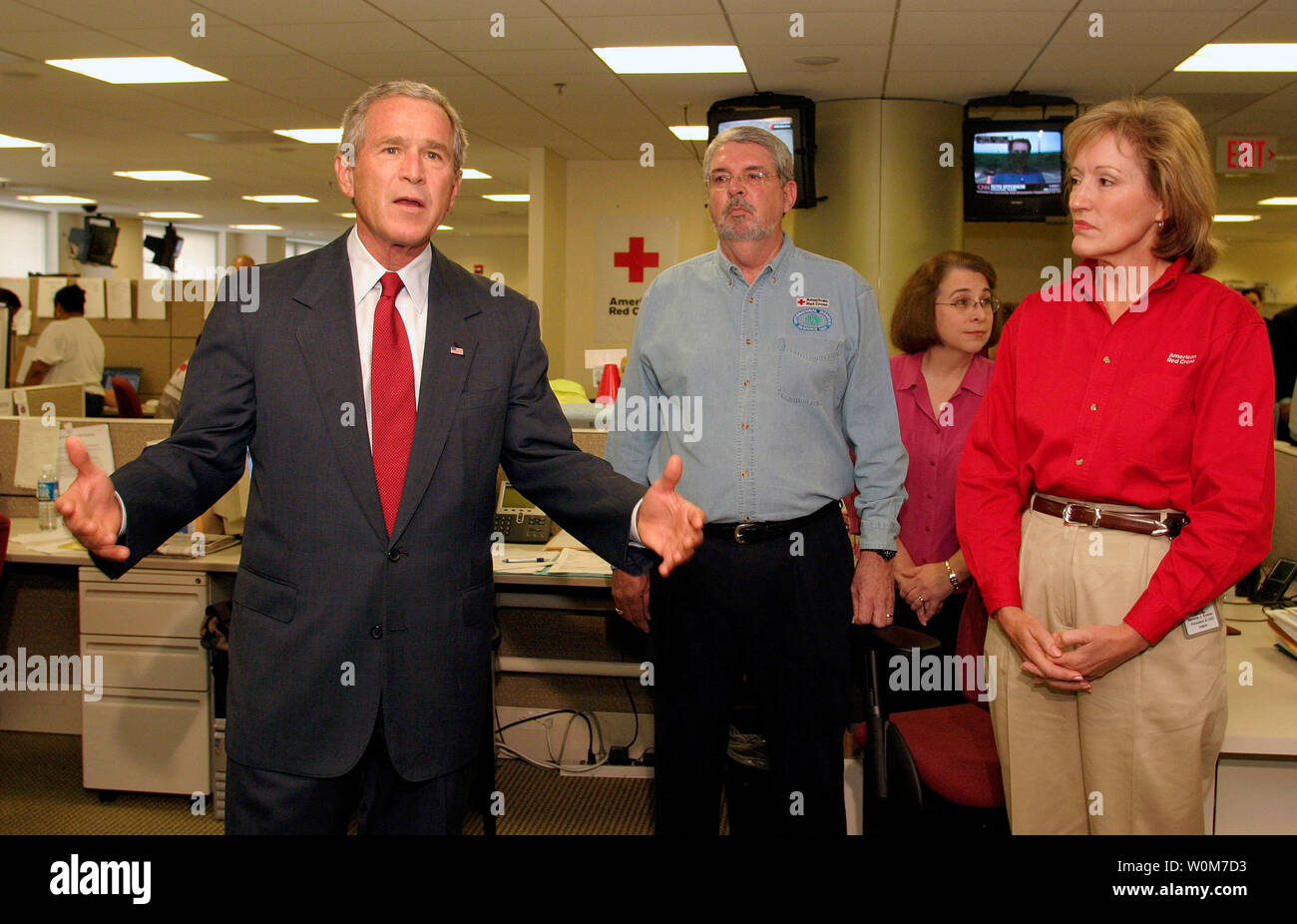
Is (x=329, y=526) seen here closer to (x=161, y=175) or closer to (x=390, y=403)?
(x=390, y=403)

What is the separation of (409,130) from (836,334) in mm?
922

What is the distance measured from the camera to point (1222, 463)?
1431 mm

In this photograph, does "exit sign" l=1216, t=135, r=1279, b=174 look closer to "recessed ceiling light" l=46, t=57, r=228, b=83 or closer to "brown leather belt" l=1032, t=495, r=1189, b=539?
"recessed ceiling light" l=46, t=57, r=228, b=83

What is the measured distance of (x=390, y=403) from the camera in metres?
1.40

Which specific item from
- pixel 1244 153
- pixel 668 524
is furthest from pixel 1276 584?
pixel 1244 153

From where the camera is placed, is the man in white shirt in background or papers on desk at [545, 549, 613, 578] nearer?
papers on desk at [545, 549, 613, 578]

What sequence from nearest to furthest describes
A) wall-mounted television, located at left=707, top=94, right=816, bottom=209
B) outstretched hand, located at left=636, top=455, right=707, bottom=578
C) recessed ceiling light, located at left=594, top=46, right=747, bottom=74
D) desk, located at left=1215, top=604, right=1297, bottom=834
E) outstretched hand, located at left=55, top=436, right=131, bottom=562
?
1. outstretched hand, located at left=55, top=436, right=131, bottom=562
2. outstretched hand, located at left=636, top=455, right=707, bottom=578
3. desk, located at left=1215, top=604, right=1297, bottom=834
4. recessed ceiling light, located at left=594, top=46, right=747, bottom=74
5. wall-mounted television, located at left=707, top=94, right=816, bottom=209

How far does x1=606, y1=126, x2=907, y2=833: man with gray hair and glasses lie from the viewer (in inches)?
76.5

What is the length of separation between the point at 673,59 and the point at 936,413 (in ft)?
10.6

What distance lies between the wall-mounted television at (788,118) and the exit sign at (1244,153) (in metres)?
2.96

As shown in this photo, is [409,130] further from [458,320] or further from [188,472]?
[188,472]

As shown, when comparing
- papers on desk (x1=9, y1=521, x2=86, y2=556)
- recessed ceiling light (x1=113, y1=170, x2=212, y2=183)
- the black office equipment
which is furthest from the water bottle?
recessed ceiling light (x1=113, y1=170, x2=212, y2=183)

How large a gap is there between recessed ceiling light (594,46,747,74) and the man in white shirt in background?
12.9ft
